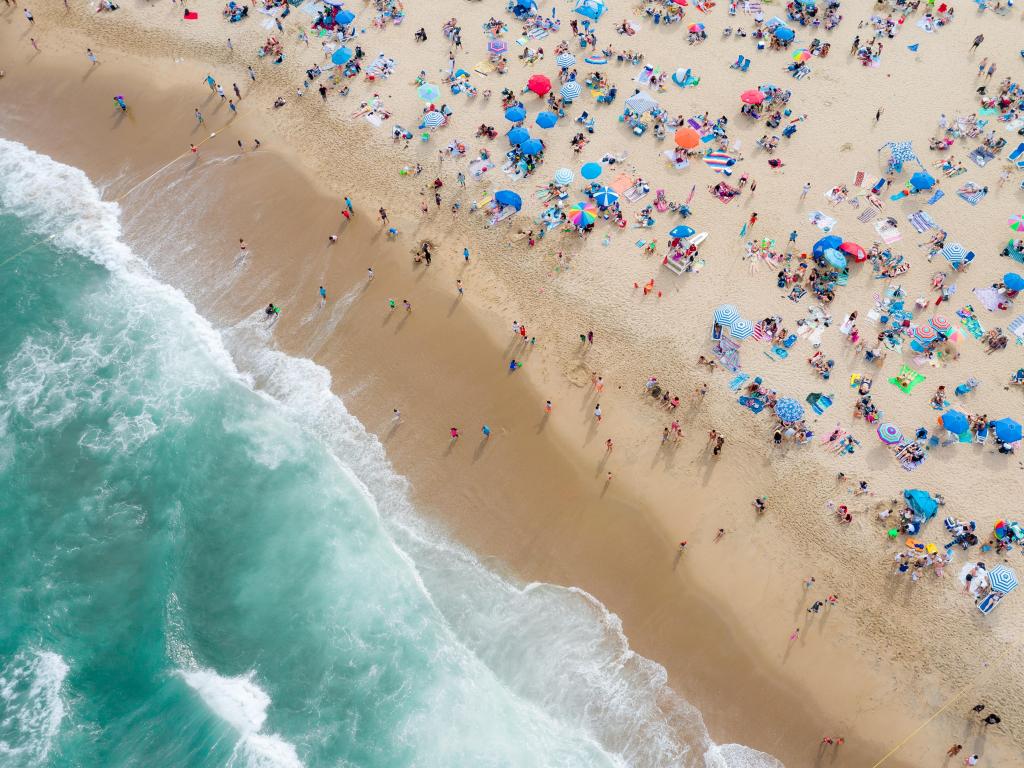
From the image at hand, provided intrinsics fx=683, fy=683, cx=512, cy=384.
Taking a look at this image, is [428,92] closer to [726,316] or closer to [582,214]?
[582,214]

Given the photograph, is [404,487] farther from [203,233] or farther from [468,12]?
[468,12]

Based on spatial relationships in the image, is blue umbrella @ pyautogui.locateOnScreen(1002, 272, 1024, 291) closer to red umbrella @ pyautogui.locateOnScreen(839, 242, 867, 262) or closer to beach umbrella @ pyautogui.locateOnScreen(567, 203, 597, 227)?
red umbrella @ pyautogui.locateOnScreen(839, 242, 867, 262)

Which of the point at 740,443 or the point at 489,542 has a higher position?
the point at 740,443

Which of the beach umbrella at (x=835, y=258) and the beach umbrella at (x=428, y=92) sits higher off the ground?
the beach umbrella at (x=835, y=258)

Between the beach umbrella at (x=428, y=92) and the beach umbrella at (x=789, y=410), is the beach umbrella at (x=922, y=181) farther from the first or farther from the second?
the beach umbrella at (x=428, y=92)

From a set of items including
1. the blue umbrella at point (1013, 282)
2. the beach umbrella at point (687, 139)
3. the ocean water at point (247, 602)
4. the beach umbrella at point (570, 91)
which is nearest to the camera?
→ the ocean water at point (247, 602)

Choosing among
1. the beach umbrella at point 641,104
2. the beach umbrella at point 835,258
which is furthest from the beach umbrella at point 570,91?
the beach umbrella at point 835,258

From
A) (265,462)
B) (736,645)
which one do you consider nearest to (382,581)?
(265,462)
